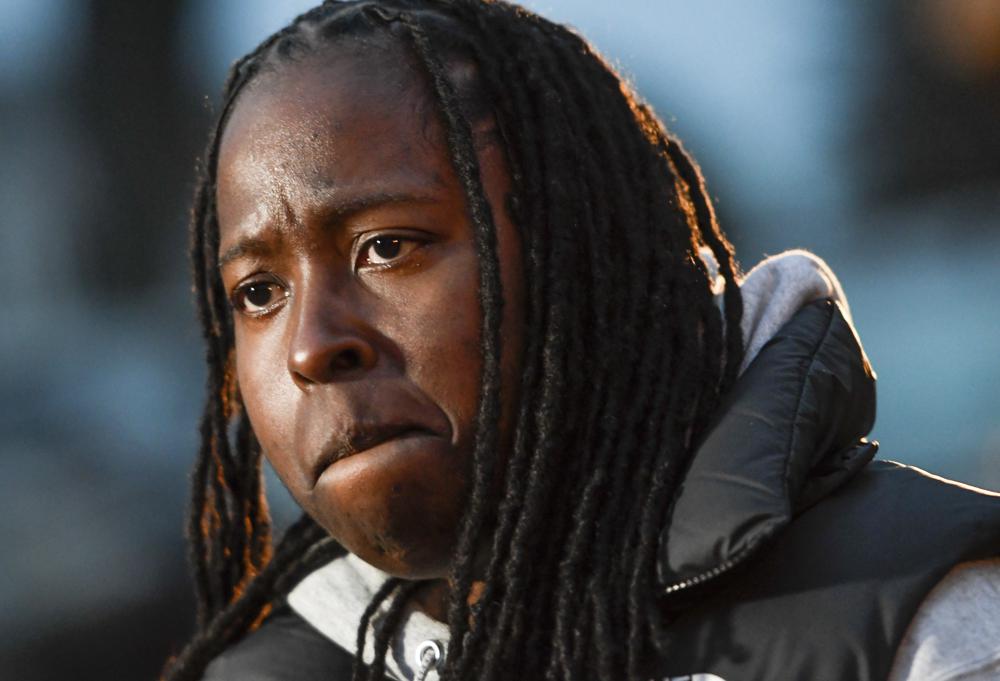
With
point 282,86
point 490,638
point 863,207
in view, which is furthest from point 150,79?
point 490,638

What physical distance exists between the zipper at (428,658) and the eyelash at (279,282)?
0.49 metres

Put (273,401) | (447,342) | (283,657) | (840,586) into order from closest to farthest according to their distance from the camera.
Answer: (840,586), (447,342), (273,401), (283,657)

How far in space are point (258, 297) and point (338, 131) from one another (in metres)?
0.27

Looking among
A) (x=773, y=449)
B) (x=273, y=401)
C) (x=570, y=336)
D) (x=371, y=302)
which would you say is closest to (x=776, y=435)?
(x=773, y=449)

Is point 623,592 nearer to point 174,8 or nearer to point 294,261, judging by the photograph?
point 294,261

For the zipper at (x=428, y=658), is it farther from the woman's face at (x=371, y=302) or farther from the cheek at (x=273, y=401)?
the cheek at (x=273, y=401)

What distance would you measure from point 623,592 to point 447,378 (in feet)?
1.08

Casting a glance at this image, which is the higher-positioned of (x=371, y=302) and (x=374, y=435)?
(x=371, y=302)

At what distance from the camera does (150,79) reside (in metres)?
6.50

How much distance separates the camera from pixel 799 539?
167 centimetres

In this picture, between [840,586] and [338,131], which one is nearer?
[840,586]

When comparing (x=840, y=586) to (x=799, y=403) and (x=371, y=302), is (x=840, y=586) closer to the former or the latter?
(x=799, y=403)

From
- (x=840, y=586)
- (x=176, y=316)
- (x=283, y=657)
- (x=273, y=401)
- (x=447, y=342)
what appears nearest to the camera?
(x=840, y=586)

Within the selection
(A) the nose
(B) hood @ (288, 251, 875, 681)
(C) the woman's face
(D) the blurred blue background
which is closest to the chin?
(C) the woman's face
